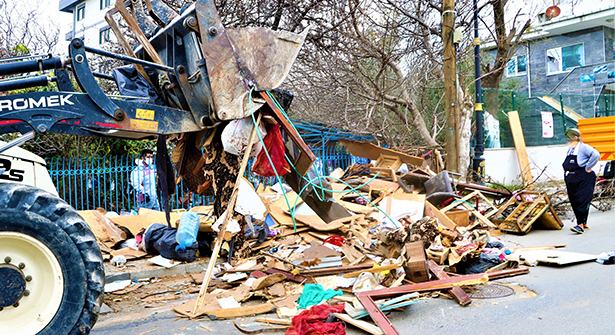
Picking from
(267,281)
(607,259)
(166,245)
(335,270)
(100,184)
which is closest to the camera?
(267,281)

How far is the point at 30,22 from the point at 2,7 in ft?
3.00

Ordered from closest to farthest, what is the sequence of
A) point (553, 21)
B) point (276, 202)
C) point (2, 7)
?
point (276, 202), point (2, 7), point (553, 21)

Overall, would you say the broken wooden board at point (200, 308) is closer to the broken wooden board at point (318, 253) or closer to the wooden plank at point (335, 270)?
the wooden plank at point (335, 270)

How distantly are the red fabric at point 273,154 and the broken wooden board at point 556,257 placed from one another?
3602 millimetres

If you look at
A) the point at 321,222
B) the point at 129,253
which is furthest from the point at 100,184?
the point at 321,222

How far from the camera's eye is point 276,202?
8.49 meters

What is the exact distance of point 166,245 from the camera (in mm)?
6371

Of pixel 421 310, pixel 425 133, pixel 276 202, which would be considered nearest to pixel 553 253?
pixel 421 310

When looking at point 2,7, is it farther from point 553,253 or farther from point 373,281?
point 553,253

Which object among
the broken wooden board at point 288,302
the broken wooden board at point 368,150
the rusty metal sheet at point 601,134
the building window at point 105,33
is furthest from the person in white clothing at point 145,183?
the rusty metal sheet at point 601,134

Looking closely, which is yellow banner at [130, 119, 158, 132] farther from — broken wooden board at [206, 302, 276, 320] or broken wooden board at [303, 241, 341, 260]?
broken wooden board at [303, 241, 341, 260]

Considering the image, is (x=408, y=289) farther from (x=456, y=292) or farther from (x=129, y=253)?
(x=129, y=253)

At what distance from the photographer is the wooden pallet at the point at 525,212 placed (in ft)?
28.0

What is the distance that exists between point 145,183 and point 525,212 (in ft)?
28.4
